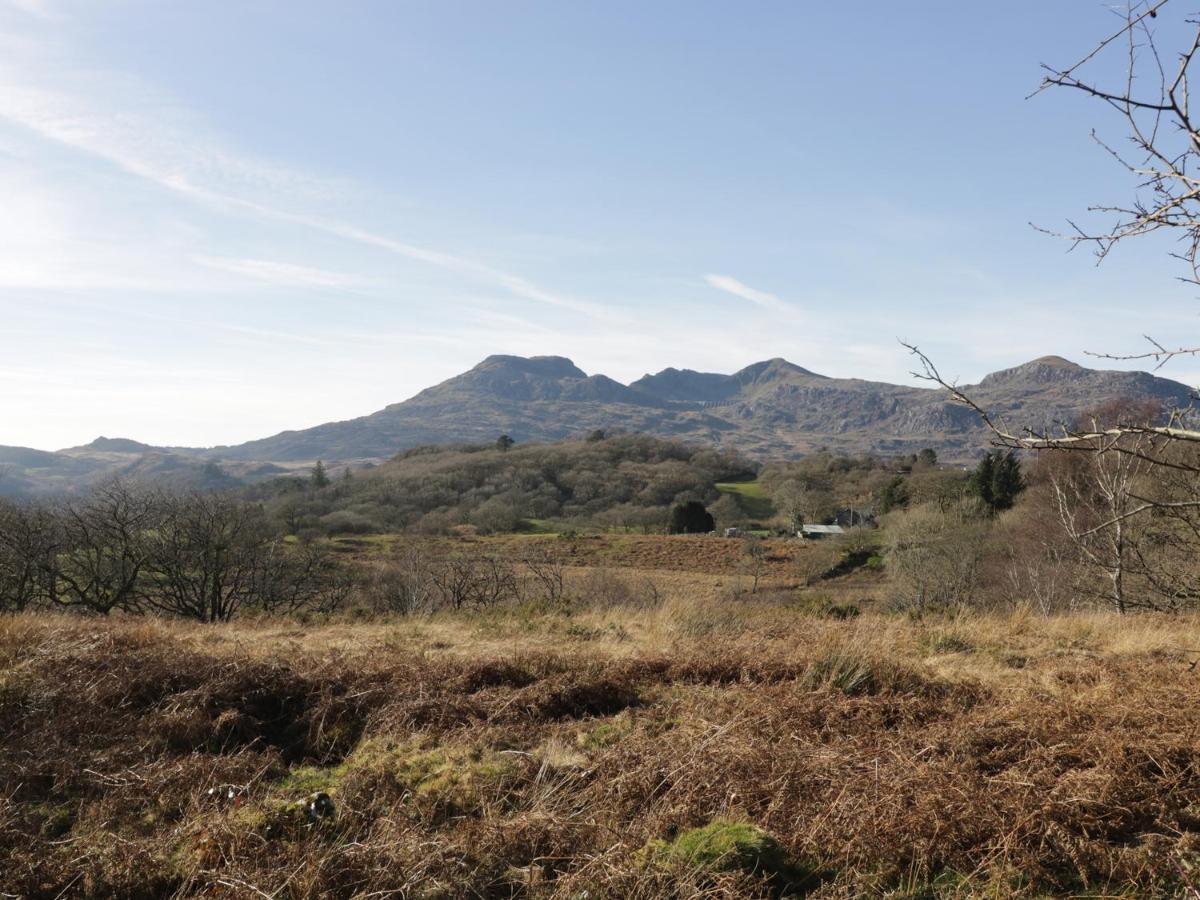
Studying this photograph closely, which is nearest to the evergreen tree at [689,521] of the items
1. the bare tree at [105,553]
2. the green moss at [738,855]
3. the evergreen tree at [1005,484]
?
Answer: the evergreen tree at [1005,484]

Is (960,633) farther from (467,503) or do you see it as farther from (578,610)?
(467,503)

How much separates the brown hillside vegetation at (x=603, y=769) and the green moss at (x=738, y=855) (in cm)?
1

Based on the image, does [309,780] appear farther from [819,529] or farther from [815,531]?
[815,531]

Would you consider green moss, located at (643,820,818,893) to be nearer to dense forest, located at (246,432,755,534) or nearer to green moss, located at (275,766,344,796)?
green moss, located at (275,766,344,796)

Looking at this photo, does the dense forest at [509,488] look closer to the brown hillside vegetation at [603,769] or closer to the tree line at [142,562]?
the tree line at [142,562]

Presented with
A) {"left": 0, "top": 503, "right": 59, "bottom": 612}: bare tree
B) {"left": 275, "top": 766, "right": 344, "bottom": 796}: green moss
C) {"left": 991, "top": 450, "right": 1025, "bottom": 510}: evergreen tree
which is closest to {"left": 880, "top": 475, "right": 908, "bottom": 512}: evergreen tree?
{"left": 991, "top": 450, "right": 1025, "bottom": 510}: evergreen tree

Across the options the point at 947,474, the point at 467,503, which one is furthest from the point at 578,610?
the point at 467,503

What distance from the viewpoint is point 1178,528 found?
16.3 meters

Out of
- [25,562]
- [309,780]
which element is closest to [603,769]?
[309,780]

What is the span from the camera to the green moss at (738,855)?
3.62 metres

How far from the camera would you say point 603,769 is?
4855mm

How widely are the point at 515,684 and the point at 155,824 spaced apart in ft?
10.6

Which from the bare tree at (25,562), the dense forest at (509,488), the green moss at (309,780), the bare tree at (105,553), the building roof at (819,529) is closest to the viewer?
the green moss at (309,780)

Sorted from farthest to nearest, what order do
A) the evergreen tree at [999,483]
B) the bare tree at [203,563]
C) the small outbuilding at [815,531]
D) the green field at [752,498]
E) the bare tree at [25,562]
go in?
the green field at [752,498]
the small outbuilding at [815,531]
the evergreen tree at [999,483]
the bare tree at [203,563]
the bare tree at [25,562]
